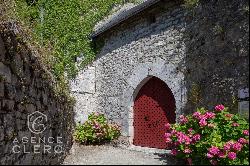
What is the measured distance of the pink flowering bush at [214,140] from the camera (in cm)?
484

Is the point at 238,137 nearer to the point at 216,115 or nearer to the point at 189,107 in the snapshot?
the point at 216,115

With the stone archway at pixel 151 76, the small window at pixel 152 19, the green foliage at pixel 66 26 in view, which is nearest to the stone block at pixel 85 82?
the green foliage at pixel 66 26

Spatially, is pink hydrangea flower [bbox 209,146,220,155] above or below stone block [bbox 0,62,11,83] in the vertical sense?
below

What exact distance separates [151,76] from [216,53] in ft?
7.74

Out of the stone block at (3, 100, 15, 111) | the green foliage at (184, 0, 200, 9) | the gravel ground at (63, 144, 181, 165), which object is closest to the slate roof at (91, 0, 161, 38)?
the green foliage at (184, 0, 200, 9)

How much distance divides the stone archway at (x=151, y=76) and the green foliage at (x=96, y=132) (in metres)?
0.45

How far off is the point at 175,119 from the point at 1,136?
16.1ft

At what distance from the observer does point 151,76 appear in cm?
901

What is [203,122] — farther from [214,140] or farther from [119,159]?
[119,159]

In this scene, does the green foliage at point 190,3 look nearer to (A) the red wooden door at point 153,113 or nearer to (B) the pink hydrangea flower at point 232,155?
(A) the red wooden door at point 153,113

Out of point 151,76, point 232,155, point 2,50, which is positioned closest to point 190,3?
point 151,76

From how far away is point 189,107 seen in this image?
771 cm

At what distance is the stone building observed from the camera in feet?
21.7

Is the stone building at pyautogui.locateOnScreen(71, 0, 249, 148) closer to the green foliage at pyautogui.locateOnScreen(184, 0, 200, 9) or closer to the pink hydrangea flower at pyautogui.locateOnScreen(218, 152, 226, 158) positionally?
the green foliage at pyautogui.locateOnScreen(184, 0, 200, 9)
